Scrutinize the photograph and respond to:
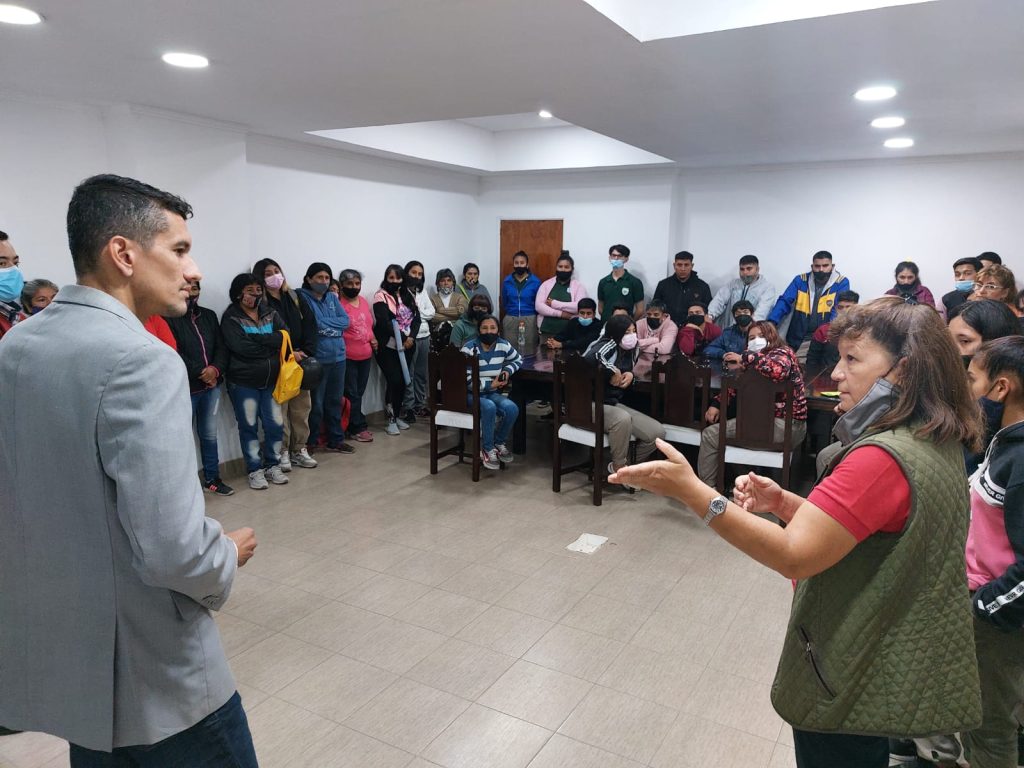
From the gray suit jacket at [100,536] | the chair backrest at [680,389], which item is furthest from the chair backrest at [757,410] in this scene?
the gray suit jacket at [100,536]

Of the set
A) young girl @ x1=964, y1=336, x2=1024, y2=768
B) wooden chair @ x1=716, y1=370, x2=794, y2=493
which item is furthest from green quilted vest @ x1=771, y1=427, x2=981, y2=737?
wooden chair @ x1=716, y1=370, x2=794, y2=493

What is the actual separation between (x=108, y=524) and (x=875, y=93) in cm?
411

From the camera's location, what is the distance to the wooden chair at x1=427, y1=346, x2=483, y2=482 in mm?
4664

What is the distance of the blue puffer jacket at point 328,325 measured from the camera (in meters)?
5.27

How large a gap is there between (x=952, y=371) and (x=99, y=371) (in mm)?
1422

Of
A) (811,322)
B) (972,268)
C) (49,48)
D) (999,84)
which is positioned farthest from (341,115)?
(972,268)

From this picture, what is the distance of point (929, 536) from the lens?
117 centimetres

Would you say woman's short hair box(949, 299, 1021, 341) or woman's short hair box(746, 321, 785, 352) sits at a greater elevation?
woman's short hair box(949, 299, 1021, 341)

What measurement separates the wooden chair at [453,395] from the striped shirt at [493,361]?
110 mm

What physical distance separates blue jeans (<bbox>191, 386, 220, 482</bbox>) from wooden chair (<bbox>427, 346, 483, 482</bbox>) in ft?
4.72

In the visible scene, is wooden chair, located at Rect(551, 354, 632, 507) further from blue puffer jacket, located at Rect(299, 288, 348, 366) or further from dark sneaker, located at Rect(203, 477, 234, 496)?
dark sneaker, located at Rect(203, 477, 234, 496)

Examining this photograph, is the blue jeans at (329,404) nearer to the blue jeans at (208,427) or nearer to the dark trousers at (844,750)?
the blue jeans at (208,427)

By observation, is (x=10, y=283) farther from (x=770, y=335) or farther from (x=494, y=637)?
(x=770, y=335)

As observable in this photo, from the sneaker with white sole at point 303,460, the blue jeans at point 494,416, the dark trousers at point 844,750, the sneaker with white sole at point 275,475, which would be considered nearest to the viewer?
the dark trousers at point 844,750
